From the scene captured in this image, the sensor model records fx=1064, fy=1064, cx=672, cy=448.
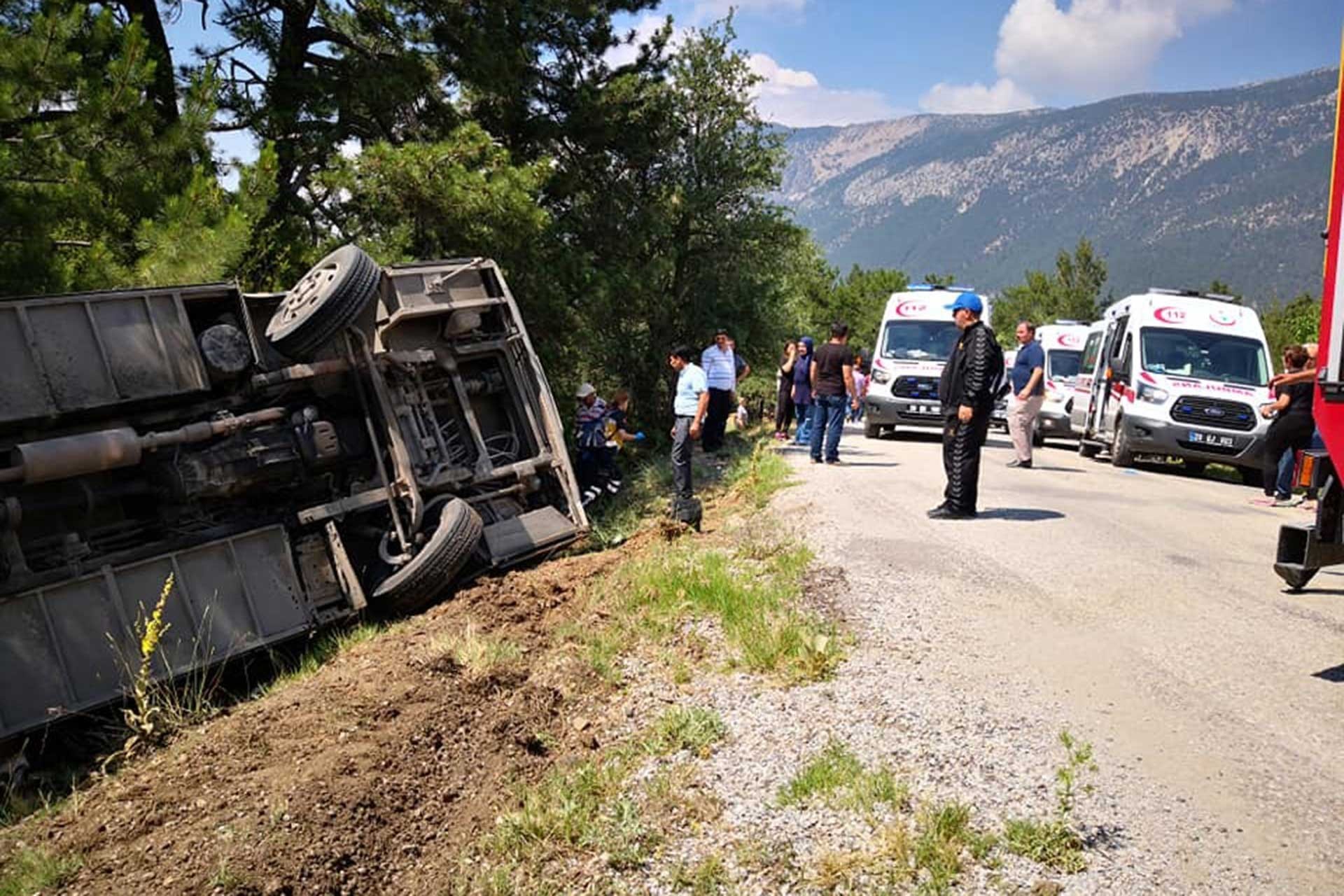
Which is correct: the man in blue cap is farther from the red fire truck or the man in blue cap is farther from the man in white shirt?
the man in white shirt

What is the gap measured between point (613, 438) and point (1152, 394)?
819cm

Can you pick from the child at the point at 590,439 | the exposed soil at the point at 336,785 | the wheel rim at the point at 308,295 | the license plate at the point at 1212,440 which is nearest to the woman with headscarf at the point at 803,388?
the child at the point at 590,439

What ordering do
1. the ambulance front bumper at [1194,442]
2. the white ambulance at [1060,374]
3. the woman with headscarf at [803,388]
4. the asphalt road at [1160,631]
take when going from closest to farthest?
the asphalt road at [1160,631] → the ambulance front bumper at [1194,442] → the woman with headscarf at [803,388] → the white ambulance at [1060,374]

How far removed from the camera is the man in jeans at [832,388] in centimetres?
1212

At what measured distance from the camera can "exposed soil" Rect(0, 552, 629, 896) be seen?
4.20 meters

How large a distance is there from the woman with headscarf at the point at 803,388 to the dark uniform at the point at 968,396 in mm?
6676

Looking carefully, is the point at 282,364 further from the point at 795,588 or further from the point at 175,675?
the point at 795,588

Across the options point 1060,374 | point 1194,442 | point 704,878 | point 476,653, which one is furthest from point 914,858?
point 1060,374

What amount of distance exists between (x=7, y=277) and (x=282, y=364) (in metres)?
2.29

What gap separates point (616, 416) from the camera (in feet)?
43.6

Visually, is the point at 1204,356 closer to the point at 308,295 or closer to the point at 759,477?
the point at 759,477

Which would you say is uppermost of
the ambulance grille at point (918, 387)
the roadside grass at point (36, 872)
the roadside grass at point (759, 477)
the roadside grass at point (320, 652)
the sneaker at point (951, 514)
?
the roadside grass at point (36, 872)

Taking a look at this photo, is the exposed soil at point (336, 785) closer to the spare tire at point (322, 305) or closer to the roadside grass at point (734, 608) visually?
the roadside grass at point (734, 608)

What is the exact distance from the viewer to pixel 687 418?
33.7 feet
